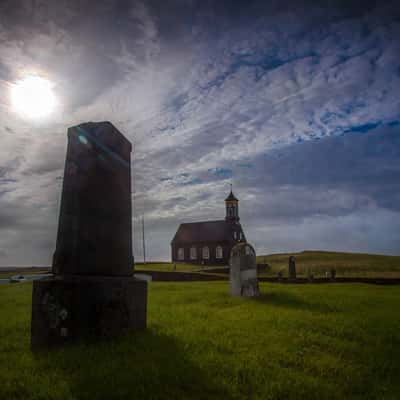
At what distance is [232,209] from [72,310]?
4994cm

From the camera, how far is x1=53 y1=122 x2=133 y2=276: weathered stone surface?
225 inches

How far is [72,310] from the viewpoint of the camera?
5.01 meters

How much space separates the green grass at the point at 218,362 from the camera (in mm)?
3518

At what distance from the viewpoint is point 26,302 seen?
10867 millimetres

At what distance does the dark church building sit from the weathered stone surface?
155ft

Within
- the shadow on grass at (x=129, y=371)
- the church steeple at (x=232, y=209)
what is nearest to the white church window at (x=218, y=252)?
the church steeple at (x=232, y=209)

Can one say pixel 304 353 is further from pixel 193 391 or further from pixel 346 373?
pixel 193 391

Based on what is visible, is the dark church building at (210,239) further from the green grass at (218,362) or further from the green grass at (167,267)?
the green grass at (218,362)

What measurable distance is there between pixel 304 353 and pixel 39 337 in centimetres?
417

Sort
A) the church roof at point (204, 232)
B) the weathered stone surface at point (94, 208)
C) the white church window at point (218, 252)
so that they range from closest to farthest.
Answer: the weathered stone surface at point (94, 208), the white church window at point (218, 252), the church roof at point (204, 232)

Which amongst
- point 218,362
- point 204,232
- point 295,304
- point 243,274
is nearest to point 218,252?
point 204,232

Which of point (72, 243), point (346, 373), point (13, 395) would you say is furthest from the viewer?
point (72, 243)

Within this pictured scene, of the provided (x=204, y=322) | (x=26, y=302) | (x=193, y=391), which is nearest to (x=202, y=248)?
(x=26, y=302)

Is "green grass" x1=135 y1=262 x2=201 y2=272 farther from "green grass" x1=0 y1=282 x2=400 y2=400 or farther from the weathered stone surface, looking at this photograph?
"green grass" x1=0 y1=282 x2=400 y2=400
